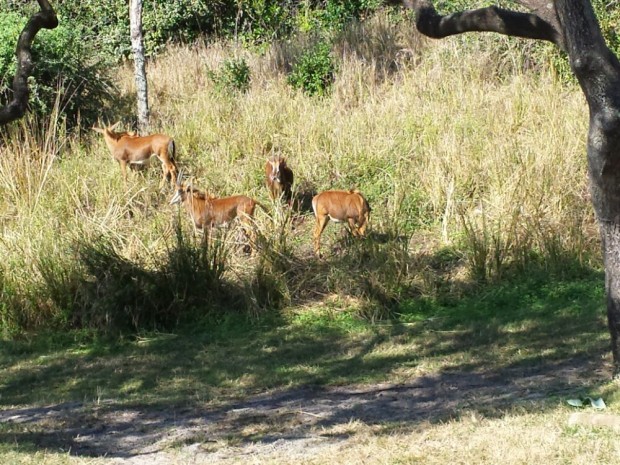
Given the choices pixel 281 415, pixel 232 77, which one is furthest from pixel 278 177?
pixel 232 77

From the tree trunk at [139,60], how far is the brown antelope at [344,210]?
5036 mm

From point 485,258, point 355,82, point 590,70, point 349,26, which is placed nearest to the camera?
point 590,70

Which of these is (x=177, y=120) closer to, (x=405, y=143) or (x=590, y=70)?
(x=405, y=143)

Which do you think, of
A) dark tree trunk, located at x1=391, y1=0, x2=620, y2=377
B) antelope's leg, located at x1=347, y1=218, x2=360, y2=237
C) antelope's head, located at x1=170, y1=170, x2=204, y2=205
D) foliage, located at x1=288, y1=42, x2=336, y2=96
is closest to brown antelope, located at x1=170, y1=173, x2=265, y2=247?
antelope's head, located at x1=170, y1=170, x2=204, y2=205

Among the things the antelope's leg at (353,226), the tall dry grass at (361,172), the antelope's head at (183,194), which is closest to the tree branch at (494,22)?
the tall dry grass at (361,172)

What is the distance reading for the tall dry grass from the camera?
39.3 feet

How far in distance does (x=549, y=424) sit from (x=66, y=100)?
12149 mm

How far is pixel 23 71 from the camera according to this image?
28.8ft

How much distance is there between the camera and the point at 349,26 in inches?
827

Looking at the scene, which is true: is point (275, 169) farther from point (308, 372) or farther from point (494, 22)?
point (494, 22)

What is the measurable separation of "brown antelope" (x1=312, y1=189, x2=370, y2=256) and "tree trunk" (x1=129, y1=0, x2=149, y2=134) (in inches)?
198

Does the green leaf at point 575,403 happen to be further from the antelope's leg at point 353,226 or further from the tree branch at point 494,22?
the antelope's leg at point 353,226

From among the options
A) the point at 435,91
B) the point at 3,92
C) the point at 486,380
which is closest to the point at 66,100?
the point at 3,92

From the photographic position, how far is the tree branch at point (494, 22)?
8250 mm
